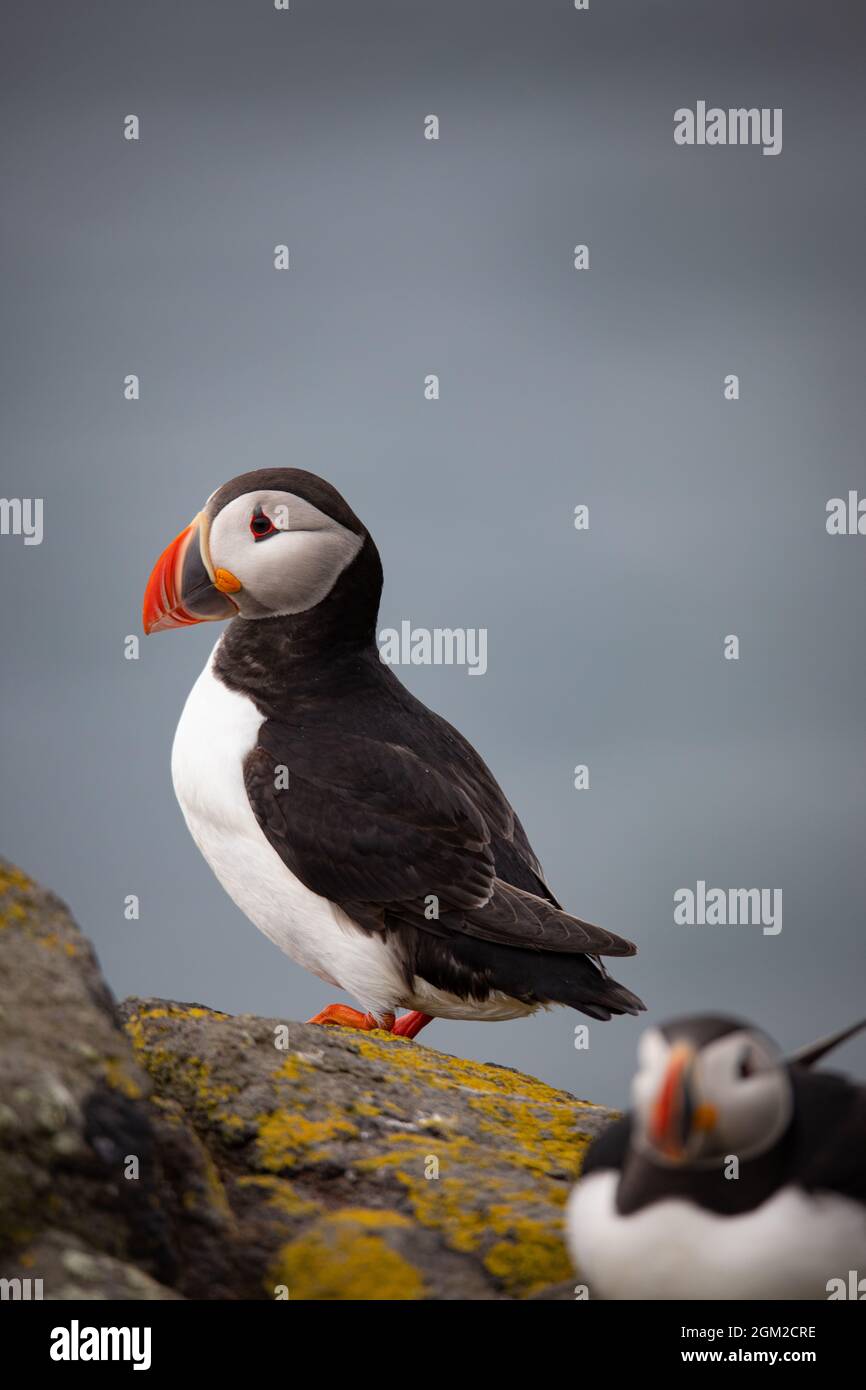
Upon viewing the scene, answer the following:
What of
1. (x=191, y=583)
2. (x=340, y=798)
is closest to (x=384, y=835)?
(x=340, y=798)

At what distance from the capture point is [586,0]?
7402 millimetres

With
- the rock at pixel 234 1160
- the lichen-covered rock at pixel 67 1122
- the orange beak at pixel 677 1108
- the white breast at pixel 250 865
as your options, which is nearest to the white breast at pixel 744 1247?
the orange beak at pixel 677 1108

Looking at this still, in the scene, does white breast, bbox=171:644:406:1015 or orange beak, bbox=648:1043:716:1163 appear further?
white breast, bbox=171:644:406:1015

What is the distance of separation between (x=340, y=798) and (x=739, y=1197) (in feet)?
8.72

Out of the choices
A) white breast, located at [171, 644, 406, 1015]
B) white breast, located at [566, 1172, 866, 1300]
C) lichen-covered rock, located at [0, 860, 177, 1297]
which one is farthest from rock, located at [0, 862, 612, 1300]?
white breast, located at [171, 644, 406, 1015]

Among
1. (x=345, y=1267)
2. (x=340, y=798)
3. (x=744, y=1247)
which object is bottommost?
(x=345, y=1267)

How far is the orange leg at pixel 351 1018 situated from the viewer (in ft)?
17.1

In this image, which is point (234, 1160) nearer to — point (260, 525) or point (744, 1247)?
point (744, 1247)

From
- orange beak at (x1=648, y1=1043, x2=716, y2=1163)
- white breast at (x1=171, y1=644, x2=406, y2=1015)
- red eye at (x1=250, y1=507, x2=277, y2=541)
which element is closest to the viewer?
→ orange beak at (x1=648, y1=1043, x2=716, y2=1163)

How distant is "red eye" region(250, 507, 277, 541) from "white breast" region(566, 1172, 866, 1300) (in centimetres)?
320

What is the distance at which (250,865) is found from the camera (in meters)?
5.40

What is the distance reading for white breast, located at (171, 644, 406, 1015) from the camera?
17.2 ft

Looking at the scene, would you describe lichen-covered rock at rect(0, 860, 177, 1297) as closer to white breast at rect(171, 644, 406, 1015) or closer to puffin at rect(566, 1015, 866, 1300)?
puffin at rect(566, 1015, 866, 1300)
